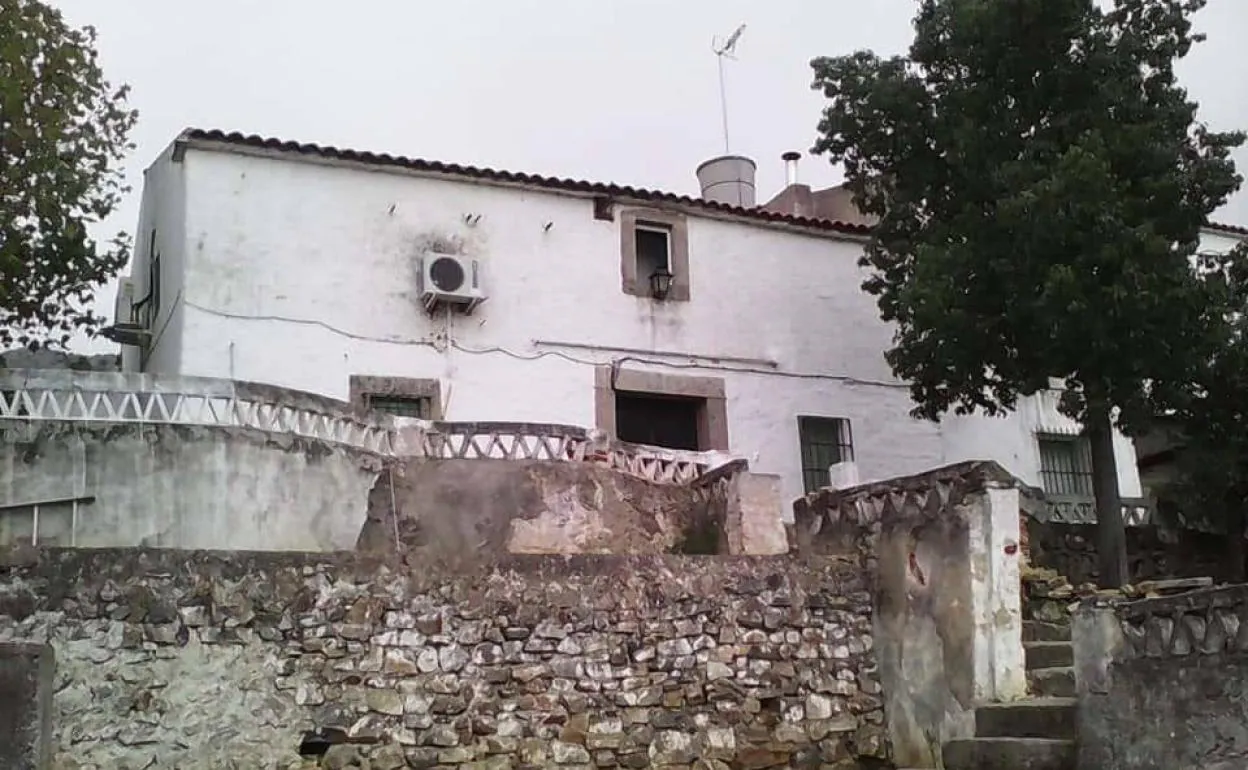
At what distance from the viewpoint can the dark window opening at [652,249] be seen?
1559 cm

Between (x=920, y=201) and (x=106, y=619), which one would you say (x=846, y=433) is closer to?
(x=920, y=201)

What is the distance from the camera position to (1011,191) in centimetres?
1246

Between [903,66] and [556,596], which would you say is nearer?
[556,596]

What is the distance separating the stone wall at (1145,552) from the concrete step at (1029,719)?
716cm

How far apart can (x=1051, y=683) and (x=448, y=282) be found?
833 cm

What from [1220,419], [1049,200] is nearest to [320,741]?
[1049,200]

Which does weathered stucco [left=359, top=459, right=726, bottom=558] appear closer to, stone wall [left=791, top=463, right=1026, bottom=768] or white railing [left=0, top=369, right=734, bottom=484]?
white railing [left=0, top=369, right=734, bottom=484]

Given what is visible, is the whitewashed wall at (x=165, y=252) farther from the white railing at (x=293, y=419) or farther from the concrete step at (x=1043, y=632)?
the concrete step at (x=1043, y=632)

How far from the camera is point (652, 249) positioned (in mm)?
15758

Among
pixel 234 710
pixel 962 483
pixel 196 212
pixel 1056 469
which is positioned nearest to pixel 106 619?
pixel 234 710

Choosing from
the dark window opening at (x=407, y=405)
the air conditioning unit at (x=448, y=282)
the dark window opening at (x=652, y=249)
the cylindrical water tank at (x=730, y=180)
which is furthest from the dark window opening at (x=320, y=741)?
the cylindrical water tank at (x=730, y=180)

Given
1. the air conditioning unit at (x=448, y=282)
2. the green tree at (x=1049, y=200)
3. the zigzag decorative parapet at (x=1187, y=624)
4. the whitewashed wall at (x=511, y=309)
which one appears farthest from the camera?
the air conditioning unit at (x=448, y=282)

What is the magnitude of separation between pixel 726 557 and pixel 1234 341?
7.23 meters

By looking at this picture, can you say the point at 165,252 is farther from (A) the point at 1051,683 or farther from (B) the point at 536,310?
(A) the point at 1051,683
